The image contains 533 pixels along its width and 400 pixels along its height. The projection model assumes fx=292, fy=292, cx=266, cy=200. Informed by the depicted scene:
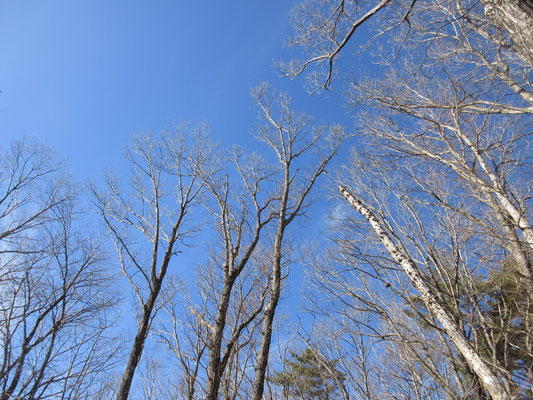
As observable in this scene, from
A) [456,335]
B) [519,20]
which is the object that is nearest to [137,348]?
[456,335]

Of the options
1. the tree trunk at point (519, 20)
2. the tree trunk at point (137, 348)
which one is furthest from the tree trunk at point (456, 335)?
the tree trunk at point (137, 348)

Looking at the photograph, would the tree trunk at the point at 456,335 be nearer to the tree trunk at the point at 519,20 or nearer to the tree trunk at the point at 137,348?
the tree trunk at the point at 519,20

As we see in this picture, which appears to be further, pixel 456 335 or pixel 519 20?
pixel 519 20

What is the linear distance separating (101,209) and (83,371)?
17.6ft

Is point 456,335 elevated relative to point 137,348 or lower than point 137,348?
lower

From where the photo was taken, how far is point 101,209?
24.0 feet

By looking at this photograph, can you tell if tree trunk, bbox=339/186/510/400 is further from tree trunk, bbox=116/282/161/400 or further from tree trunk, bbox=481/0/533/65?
tree trunk, bbox=116/282/161/400

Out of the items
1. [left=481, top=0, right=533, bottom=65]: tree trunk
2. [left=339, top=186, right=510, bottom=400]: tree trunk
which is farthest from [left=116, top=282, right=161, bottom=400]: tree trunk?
[left=481, top=0, right=533, bottom=65]: tree trunk

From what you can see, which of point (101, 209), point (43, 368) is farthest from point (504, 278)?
point (43, 368)

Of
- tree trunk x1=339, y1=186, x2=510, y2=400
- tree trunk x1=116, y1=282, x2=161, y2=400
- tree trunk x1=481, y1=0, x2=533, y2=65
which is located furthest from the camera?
tree trunk x1=116, y1=282, x2=161, y2=400

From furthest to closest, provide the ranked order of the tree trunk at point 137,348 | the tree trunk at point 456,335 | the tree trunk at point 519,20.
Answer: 1. the tree trunk at point 137,348
2. the tree trunk at point 519,20
3. the tree trunk at point 456,335

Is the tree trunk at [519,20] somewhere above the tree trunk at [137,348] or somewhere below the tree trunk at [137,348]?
above

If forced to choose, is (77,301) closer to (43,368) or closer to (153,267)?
(43,368)

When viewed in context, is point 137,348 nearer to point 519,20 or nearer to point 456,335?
point 456,335
